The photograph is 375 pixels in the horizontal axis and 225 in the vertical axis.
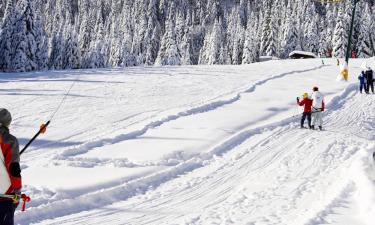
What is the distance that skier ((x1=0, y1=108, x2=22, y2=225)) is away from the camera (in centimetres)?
567

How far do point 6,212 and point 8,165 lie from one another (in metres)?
0.59

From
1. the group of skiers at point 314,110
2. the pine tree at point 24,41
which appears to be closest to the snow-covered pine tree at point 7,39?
the pine tree at point 24,41

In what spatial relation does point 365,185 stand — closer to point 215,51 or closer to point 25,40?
point 25,40

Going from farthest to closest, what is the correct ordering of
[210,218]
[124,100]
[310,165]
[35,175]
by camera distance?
[124,100] → [310,165] → [35,175] → [210,218]

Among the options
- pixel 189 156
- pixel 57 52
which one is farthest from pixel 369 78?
pixel 57 52

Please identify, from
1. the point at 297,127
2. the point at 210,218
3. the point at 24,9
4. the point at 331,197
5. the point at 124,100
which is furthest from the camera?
the point at 24,9

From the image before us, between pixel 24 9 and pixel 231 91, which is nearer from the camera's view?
pixel 231 91

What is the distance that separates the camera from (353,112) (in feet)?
74.3

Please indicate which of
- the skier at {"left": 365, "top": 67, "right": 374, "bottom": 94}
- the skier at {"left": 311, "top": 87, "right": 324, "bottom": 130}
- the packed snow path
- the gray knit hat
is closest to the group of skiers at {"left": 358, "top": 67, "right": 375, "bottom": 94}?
the skier at {"left": 365, "top": 67, "right": 374, "bottom": 94}

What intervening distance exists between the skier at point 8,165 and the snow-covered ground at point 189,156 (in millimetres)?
2864

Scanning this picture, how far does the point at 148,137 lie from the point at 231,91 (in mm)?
11111

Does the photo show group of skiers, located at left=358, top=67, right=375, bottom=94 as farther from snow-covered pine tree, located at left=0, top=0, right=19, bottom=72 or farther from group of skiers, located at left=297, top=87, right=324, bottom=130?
snow-covered pine tree, located at left=0, top=0, right=19, bottom=72

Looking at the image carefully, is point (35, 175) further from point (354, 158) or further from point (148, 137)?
point (354, 158)

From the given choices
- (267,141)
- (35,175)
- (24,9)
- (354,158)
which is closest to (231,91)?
(267,141)
